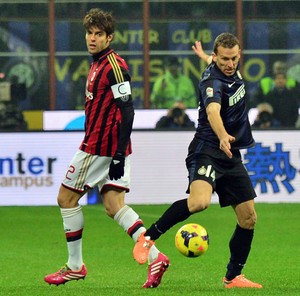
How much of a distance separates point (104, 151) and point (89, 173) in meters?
0.21

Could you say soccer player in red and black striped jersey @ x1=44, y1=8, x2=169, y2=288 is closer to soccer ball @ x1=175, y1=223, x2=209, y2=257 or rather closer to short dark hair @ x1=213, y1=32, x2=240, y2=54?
soccer ball @ x1=175, y1=223, x2=209, y2=257

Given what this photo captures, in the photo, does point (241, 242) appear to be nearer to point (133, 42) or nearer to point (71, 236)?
point (71, 236)

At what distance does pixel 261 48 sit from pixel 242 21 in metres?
0.54

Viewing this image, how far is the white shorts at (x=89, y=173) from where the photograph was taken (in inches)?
394

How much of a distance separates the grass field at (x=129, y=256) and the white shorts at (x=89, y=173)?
31.1 inches

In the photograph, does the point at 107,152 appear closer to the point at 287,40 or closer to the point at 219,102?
the point at 219,102

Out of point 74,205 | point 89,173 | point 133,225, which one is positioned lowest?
point 133,225

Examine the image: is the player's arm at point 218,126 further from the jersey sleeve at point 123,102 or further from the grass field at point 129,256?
the grass field at point 129,256

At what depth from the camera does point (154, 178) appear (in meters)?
18.9

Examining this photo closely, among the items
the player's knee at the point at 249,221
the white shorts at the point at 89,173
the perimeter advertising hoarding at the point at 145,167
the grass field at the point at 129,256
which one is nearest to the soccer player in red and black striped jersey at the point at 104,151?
the white shorts at the point at 89,173

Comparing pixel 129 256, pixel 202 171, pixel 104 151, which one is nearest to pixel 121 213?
pixel 104 151

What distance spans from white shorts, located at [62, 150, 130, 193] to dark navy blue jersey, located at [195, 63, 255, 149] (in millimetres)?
683

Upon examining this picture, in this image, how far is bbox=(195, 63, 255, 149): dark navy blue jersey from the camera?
9.93 metres

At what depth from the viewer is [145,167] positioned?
18953 millimetres
